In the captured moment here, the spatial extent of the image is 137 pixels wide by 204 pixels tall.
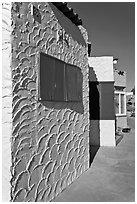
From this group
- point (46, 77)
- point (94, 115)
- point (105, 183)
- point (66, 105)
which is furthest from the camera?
point (94, 115)

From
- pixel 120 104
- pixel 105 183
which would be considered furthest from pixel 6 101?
pixel 120 104

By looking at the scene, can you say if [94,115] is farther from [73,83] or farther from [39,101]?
[39,101]

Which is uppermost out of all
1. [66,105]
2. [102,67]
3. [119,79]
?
[102,67]

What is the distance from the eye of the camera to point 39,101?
4281 mm

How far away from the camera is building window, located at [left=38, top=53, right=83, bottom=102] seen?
442cm

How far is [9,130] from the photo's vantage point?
3.44 m

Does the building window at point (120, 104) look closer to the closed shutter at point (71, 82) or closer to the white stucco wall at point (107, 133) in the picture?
the white stucco wall at point (107, 133)

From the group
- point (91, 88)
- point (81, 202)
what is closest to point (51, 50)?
point (81, 202)

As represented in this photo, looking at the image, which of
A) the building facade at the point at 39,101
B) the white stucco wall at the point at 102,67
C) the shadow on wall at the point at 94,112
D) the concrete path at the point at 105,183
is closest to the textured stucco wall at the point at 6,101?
the building facade at the point at 39,101

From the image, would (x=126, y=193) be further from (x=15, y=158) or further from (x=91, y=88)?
(x=91, y=88)

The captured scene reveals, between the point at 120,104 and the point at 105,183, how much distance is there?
11.6m

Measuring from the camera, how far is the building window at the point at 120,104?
53.9ft

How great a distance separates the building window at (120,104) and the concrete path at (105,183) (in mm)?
7745

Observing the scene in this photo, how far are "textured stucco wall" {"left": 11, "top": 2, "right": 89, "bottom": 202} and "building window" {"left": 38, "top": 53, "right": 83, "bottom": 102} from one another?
170mm
